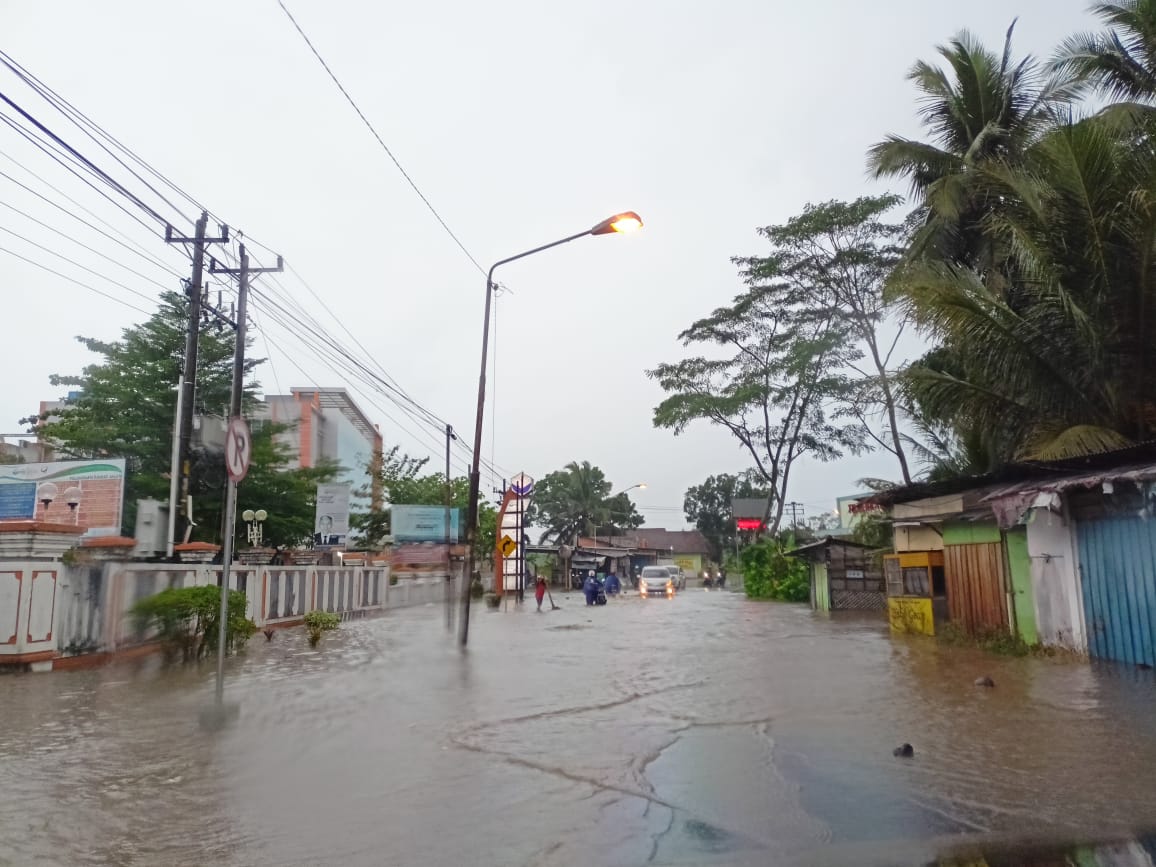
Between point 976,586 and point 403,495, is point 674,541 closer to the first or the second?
point 403,495

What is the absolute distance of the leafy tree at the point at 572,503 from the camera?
6931cm

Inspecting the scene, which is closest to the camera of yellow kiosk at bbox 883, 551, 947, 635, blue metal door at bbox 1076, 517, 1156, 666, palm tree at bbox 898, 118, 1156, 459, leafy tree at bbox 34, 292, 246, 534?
blue metal door at bbox 1076, 517, 1156, 666

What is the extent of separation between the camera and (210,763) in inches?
251

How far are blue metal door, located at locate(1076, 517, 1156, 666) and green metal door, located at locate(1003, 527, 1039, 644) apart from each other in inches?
45.7

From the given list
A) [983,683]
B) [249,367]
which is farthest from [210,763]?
[249,367]

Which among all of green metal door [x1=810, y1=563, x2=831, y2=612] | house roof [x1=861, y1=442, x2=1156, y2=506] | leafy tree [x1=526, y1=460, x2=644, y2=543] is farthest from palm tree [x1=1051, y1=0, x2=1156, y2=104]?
leafy tree [x1=526, y1=460, x2=644, y2=543]

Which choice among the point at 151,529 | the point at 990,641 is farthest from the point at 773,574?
the point at 151,529

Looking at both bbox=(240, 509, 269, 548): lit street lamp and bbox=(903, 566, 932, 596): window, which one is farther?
bbox=(240, 509, 269, 548): lit street lamp

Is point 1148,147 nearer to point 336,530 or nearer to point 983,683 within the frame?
point 983,683

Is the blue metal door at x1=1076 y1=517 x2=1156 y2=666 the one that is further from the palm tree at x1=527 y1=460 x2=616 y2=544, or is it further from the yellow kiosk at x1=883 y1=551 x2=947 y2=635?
the palm tree at x1=527 y1=460 x2=616 y2=544

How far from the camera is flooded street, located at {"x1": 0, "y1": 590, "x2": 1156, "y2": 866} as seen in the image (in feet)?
15.1

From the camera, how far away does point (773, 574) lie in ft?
114

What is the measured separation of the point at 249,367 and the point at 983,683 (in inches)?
847

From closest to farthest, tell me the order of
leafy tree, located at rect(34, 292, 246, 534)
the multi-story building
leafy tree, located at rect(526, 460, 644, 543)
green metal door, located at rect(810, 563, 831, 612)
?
1. leafy tree, located at rect(34, 292, 246, 534)
2. green metal door, located at rect(810, 563, 831, 612)
3. the multi-story building
4. leafy tree, located at rect(526, 460, 644, 543)
